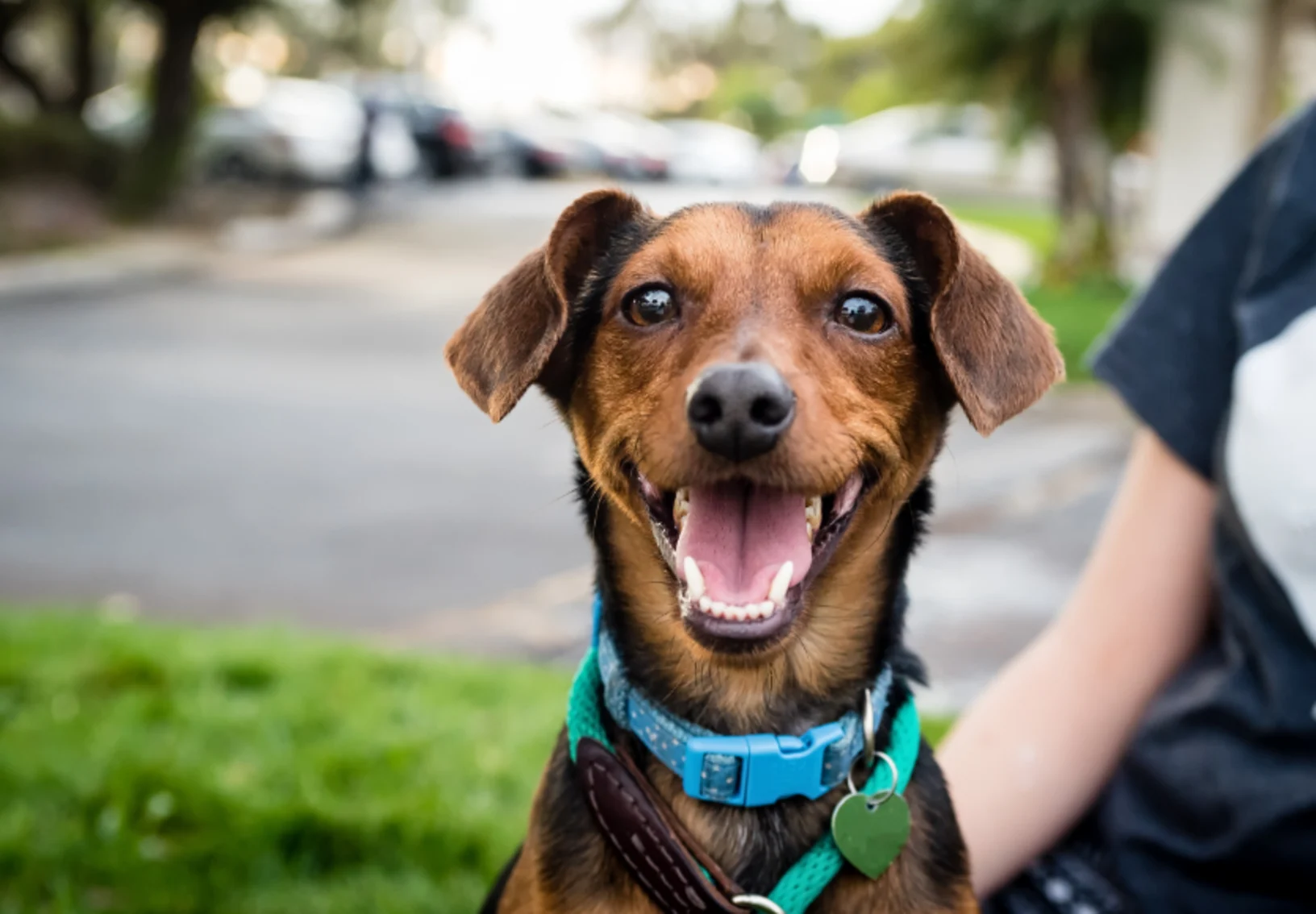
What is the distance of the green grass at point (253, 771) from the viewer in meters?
3.22

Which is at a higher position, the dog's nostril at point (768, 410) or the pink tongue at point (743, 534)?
the dog's nostril at point (768, 410)

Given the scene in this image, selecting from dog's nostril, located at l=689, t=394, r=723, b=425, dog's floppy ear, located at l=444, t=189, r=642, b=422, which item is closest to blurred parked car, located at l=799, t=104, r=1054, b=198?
dog's floppy ear, located at l=444, t=189, r=642, b=422

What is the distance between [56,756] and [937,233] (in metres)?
2.95

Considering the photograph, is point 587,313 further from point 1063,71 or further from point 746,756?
point 1063,71

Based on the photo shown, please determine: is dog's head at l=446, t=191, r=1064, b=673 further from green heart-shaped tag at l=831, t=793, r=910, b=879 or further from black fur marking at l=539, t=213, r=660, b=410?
green heart-shaped tag at l=831, t=793, r=910, b=879

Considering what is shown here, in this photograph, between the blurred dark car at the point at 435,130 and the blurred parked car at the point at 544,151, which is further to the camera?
the blurred parked car at the point at 544,151

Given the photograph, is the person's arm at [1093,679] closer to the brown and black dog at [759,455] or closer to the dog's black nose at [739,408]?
the brown and black dog at [759,455]

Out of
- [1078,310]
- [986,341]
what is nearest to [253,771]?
[986,341]

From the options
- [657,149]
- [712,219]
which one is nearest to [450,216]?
[657,149]

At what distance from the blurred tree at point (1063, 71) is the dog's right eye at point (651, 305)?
1314 cm

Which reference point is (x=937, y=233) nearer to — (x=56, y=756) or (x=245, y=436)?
(x=56, y=756)

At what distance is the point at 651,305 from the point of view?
6.75 feet

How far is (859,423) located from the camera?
6.34 ft

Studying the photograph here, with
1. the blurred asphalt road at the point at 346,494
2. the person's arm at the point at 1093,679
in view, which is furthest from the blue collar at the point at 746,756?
the blurred asphalt road at the point at 346,494
